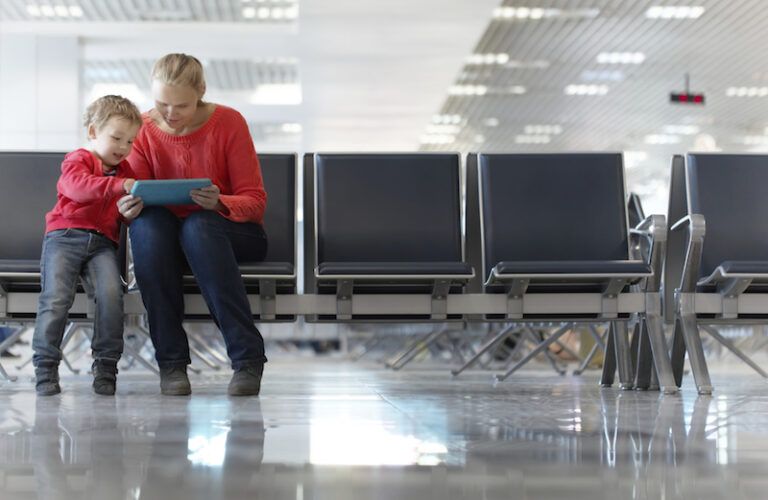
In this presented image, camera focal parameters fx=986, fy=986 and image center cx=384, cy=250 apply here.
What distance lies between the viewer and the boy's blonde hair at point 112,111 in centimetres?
336

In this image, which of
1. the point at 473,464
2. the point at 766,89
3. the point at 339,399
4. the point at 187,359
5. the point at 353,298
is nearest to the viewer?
the point at 473,464

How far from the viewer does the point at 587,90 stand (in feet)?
60.2

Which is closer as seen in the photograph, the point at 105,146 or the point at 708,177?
the point at 105,146

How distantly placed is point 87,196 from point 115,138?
0.22 metres

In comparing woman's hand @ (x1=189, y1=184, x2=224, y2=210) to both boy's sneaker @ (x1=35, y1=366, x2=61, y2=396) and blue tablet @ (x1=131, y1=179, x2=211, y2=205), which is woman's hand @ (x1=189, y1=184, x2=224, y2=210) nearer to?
blue tablet @ (x1=131, y1=179, x2=211, y2=205)

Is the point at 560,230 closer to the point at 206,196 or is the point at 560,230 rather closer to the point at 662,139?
the point at 206,196

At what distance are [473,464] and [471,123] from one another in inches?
809

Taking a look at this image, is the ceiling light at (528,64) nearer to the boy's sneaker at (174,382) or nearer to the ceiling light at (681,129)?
the ceiling light at (681,129)

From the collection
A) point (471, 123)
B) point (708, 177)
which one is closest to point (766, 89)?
point (471, 123)

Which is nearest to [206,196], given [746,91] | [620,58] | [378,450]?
[378,450]

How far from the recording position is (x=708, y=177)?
4043 millimetres

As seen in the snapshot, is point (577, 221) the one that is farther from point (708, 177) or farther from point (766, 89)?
point (766, 89)

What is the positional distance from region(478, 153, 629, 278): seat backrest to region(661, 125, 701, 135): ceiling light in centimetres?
1770

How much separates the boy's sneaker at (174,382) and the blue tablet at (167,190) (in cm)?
56
